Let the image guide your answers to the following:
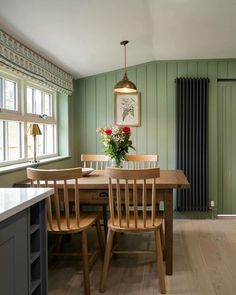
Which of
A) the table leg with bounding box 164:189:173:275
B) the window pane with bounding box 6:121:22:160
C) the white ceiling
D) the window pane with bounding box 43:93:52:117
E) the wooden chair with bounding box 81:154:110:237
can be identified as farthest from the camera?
the window pane with bounding box 43:93:52:117

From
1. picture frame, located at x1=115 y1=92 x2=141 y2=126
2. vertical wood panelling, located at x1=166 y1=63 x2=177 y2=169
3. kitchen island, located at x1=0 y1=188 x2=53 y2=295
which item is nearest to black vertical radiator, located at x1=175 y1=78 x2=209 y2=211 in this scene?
vertical wood panelling, located at x1=166 y1=63 x2=177 y2=169

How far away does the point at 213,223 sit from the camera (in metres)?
4.26

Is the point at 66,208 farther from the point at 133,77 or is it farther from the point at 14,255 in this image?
the point at 133,77

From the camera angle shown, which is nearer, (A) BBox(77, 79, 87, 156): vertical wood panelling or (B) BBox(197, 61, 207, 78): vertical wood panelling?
(B) BBox(197, 61, 207, 78): vertical wood panelling

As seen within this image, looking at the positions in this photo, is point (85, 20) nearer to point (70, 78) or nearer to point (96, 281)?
point (70, 78)

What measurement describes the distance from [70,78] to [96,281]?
278cm

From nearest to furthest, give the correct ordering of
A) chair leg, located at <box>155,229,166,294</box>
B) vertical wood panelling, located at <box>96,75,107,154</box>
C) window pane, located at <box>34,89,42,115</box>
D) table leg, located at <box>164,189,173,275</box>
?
chair leg, located at <box>155,229,166,294</box>
table leg, located at <box>164,189,173,275</box>
window pane, located at <box>34,89,42,115</box>
vertical wood panelling, located at <box>96,75,107,154</box>

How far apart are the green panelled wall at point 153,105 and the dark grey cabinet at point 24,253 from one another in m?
2.99

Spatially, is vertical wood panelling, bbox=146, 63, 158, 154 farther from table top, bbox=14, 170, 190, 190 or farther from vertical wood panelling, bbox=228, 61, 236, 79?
table top, bbox=14, 170, 190, 190

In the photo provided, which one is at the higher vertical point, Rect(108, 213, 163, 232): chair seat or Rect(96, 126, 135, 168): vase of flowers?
Rect(96, 126, 135, 168): vase of flowers

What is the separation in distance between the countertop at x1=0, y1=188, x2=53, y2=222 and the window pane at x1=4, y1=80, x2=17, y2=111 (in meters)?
1.43

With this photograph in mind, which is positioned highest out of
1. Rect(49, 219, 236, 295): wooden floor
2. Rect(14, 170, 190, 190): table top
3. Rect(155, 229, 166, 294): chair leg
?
Rect(14, 170, 190, 190): table top

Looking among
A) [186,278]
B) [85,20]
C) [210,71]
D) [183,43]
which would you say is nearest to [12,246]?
[186,278]

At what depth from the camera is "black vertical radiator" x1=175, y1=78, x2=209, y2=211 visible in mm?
4414
